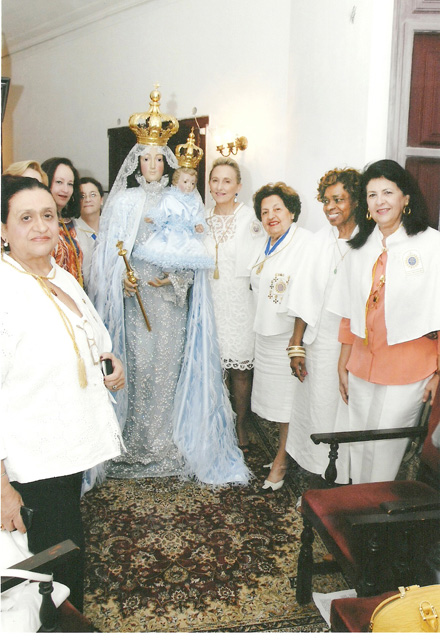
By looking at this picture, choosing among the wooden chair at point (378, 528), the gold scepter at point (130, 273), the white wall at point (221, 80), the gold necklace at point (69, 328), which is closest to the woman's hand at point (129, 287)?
the gold scepter at point (130, 273)

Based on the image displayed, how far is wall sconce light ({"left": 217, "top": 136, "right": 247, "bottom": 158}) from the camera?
321 centimetres

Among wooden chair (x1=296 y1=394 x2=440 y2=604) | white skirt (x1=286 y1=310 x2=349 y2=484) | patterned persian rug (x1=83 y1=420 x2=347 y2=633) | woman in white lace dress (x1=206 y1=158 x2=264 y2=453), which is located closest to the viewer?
wooden chair (x1=296 y1=394 x2=440 y2=604)

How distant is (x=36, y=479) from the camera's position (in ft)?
5.09

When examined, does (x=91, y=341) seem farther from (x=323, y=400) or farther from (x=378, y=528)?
(x=323, y=400)

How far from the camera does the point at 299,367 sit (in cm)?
267

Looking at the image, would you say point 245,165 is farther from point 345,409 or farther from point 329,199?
point 345,409

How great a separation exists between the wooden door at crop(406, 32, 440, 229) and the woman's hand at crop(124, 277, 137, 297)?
57.2 inches

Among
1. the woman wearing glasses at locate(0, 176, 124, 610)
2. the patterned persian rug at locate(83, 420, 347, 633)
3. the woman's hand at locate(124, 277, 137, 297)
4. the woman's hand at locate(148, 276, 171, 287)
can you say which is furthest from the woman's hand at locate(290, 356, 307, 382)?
the woman wearing glasses at locate(0, 176, 124, 610)

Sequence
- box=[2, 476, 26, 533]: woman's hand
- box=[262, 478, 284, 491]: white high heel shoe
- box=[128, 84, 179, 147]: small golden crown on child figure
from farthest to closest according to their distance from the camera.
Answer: box=[262, 478, 284, 491]: white high heel shoe, box=[128, 84, 179, 147]: small golden crown on child figure, box=[2, 476, 26, 533]: woman's hand

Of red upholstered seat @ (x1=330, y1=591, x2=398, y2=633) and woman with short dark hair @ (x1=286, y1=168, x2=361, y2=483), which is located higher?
woman with short dark hair @ (x1=286, y1=168, x2=361, y2=483)

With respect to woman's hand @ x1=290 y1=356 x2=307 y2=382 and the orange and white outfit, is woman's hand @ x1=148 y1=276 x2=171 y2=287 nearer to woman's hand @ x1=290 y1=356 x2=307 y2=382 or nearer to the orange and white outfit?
woman's hand @ x1=290 y1=356 x2=307 y2=382

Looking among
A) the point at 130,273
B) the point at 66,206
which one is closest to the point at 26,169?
the point at 66,206

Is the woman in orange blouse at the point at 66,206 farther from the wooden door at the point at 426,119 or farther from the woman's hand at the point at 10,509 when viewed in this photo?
the wooden door at the point at 426,119

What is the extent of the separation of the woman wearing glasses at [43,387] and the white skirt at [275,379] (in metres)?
1.32
